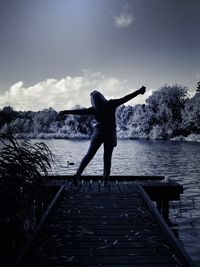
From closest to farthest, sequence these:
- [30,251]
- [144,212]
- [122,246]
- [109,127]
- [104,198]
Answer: [30,251] → [122,246] → [144,212] → [104,198] → [109,127]

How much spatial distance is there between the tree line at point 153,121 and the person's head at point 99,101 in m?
50.9

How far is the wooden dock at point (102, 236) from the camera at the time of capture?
480 cm

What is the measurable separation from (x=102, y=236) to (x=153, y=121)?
80.0 m

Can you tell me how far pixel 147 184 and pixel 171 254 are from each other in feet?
15.5

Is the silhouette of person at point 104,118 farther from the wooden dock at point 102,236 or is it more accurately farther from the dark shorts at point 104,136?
the wooden dock at point 102,236

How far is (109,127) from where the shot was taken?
30.6 ft

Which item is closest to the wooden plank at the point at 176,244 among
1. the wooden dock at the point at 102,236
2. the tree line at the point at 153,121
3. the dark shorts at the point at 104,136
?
the wooden dock at the point at 102,236

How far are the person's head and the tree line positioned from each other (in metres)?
50.9

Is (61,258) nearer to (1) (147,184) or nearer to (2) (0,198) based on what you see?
(2) (0,198)

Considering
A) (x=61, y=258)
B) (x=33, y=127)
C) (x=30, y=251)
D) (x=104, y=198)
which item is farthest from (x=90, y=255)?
(x=33, y=127)

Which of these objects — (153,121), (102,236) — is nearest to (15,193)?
(102,236)

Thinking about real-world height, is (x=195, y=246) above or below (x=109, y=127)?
below

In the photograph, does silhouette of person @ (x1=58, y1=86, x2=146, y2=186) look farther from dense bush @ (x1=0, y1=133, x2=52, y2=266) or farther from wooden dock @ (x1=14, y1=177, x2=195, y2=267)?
dense bush @ (x1=0, y1=133, x2=52, y2=266)

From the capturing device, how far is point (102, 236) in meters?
5.80
